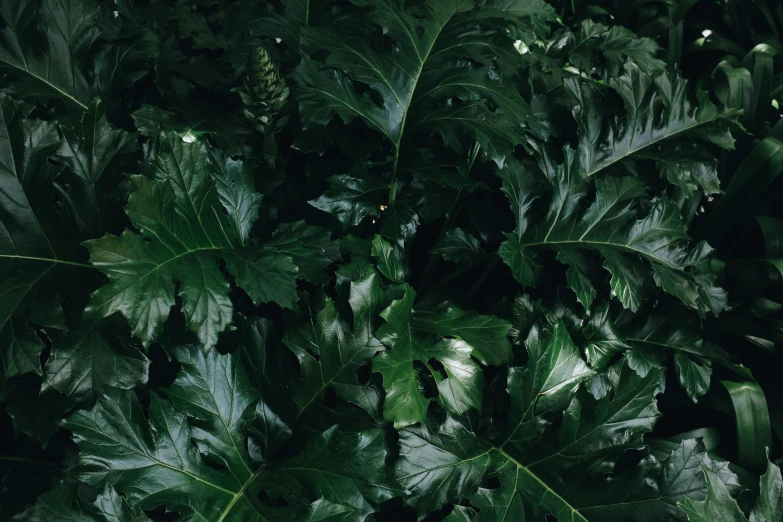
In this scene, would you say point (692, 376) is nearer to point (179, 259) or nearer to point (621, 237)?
point (621, 237)

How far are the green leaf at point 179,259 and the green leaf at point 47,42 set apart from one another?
0.41 m

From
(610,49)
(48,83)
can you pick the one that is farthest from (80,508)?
(610,49)

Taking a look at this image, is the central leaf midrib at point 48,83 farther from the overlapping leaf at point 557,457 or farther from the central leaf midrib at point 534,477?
the central leaf midrib at point 534,477

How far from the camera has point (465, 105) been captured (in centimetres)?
120

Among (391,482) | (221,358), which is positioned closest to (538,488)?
(391,482)

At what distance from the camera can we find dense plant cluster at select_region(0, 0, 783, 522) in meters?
0.93

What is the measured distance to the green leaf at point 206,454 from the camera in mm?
901

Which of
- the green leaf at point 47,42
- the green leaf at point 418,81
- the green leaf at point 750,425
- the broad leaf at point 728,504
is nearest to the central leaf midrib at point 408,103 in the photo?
the green leaf at point 418,81

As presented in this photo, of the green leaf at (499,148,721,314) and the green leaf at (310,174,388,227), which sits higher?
the green leaf at (310,174,388,227)

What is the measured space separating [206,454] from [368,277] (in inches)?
14.3

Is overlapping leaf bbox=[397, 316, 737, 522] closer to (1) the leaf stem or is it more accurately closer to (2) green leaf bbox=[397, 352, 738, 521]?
(2) green leaf bbox=[397, 352, 738, 521]

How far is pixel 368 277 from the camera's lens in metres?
1.03

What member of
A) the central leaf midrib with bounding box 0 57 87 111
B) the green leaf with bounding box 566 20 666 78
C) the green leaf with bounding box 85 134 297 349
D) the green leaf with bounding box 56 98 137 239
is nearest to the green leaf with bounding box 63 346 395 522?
the green leaf with bounding box 85 134 297 349

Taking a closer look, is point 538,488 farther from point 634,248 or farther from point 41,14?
point 41,14
